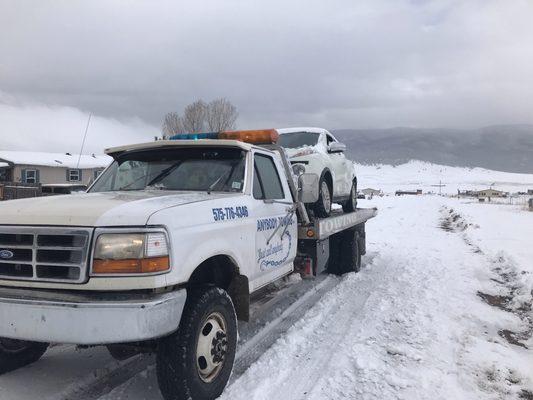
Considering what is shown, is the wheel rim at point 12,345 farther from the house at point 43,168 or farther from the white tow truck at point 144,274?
the house at point 43,168

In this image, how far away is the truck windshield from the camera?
458 cm

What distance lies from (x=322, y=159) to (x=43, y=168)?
118 ft

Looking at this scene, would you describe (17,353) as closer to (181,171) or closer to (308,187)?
(181,171)

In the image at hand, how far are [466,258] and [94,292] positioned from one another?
375 inches

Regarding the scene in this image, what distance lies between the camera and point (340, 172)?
889 cm

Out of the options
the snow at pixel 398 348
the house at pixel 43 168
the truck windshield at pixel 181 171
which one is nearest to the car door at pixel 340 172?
the snow at pixel 398 348

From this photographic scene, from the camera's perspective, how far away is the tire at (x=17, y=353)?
411 cm

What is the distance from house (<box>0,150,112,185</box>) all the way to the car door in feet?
95.1

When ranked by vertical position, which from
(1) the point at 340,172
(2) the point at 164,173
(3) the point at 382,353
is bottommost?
(3) the point at 382,353

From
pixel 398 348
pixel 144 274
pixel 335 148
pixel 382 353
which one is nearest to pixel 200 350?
pixel 144 274

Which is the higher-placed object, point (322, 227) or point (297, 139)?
point (297, 139)

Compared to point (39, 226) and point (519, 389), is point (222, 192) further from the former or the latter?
point (519, 389)

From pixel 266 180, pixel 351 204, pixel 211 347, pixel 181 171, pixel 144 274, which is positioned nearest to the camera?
pixel 144 274

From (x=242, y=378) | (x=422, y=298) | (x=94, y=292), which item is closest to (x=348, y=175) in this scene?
(x=422, y=298)
